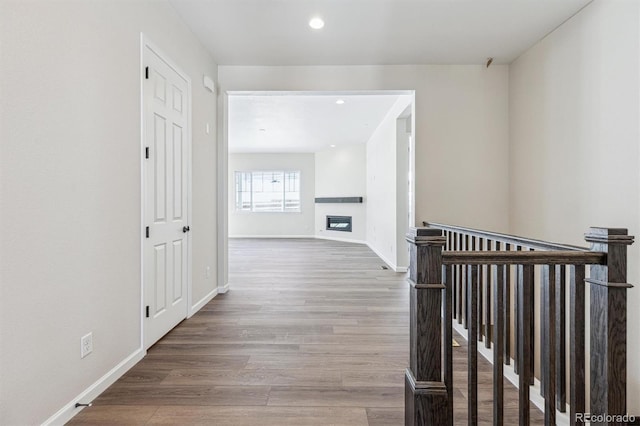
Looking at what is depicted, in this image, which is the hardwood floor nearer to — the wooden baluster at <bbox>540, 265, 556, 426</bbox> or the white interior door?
the white interior door

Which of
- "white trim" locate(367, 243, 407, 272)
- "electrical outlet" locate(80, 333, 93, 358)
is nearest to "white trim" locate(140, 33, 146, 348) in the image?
"electrical outlet" locate(80, 333, 93, 358)

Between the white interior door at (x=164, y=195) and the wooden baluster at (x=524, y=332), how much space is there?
2350 mm

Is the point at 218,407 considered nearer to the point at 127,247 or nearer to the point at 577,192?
the point at 127,247

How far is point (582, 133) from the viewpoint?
9.29 feet

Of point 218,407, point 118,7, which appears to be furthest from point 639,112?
point 118,7

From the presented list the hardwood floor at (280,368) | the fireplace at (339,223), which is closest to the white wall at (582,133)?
the hardwood floor at (280,368)

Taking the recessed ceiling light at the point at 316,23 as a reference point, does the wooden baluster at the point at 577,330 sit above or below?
below

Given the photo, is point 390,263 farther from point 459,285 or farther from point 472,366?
point 472,366

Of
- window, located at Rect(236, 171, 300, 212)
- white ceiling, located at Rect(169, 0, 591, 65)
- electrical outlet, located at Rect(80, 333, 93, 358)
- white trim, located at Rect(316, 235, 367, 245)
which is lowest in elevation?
white trim, located at Rect(316, 235, 367, 245)

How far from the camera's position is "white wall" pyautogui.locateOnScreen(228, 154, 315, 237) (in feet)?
34.8

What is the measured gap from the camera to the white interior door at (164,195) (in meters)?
2.52

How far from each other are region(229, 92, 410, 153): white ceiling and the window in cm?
134

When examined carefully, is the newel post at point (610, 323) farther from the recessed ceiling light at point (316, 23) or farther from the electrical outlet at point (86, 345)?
the recessed ceiling light at point (316, 23)

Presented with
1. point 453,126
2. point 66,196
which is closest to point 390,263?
point 453,126
